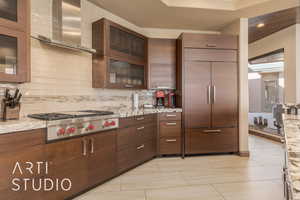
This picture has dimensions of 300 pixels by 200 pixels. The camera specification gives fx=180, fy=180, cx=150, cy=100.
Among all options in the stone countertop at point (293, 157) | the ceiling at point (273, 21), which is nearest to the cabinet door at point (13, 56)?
the stone countertop at point (293, 157)

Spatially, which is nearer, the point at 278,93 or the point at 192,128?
the point at 192,128

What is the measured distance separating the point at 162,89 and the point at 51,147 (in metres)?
2.53

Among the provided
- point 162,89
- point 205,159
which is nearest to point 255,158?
point 205,159

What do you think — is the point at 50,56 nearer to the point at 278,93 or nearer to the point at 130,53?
the point at 130,53

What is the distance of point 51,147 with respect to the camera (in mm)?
1732

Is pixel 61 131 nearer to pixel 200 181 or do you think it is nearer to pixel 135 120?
pixel 135 120

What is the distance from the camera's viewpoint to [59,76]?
2451mm

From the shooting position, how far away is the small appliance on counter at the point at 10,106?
1792mm

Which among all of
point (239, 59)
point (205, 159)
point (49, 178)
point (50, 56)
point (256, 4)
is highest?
point (256, 4)

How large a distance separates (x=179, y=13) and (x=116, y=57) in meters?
1.43

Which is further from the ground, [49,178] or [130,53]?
[130,53]

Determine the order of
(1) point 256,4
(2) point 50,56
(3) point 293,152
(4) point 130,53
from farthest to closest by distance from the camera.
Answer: (4) point 130,53 < (1) point 256,4 < (2) point 50,56 < (3) point 293,152

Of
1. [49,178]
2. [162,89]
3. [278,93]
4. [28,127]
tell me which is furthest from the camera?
[278,93]

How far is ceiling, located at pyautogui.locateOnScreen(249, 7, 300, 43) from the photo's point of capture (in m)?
3.20
